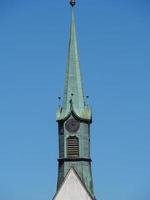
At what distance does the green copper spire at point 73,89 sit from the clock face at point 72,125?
1.96 feet

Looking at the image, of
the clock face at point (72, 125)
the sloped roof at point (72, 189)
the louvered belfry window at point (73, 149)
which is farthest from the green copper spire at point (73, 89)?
the sloped roof at point (72, 189)

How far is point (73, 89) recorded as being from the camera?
228ft

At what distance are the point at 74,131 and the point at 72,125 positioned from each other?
2.02 feet

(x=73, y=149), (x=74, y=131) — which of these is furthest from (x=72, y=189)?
(x=74, y=131)

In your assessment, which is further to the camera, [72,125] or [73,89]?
[73,89]

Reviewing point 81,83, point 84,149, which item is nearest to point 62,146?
A: point 84,149

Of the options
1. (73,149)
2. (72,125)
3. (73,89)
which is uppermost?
(73,89)

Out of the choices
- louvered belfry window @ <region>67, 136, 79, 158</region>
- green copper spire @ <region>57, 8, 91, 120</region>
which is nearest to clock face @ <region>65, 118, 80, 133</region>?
green copper spire @ <region>57, 8, 91, 120</region>

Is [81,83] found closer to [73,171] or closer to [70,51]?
[70,51]

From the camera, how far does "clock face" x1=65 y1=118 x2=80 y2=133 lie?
6712 centimetres

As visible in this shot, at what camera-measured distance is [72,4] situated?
7338 cm

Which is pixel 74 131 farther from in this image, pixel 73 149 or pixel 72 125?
pixel 73 149

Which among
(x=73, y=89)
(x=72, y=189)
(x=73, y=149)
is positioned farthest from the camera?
(x=73, y=89)

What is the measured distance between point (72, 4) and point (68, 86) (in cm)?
812
